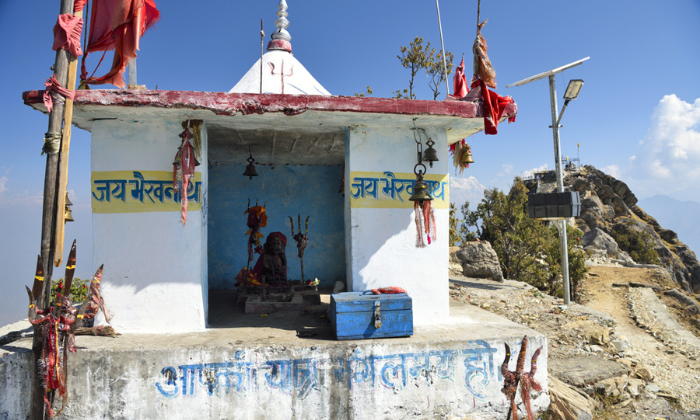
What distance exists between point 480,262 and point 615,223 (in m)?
32.3

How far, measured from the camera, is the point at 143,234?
4.68 meters

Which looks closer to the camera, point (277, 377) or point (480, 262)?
point (277, 377)

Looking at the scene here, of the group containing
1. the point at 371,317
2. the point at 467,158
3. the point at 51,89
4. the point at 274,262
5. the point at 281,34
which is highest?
the point at 281,34

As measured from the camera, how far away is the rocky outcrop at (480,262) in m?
13.0

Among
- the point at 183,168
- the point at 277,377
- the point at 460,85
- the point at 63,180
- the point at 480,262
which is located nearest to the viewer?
the point at 63,180

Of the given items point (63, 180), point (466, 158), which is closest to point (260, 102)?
Result: point (63, 180)

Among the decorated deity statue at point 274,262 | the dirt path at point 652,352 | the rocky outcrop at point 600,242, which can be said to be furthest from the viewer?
the rocky outcrop at point 600,242

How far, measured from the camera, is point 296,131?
5598mm

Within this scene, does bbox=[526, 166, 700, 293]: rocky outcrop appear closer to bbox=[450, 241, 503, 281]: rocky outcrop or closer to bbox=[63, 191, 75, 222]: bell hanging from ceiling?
bbox=[450, 241, 503, 281]: rocky outcrop

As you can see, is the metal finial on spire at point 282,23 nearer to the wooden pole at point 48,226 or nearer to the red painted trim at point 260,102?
the red painted trim at point 260,102

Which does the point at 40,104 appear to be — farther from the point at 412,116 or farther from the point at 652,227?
the point at 652,227

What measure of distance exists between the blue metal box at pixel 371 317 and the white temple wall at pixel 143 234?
1715mm

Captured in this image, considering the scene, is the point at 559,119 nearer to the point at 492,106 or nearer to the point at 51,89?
the point at 492,106

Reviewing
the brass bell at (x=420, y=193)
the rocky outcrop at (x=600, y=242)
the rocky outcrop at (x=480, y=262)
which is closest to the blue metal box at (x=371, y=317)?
the brass bell at (x=420, y=193)
